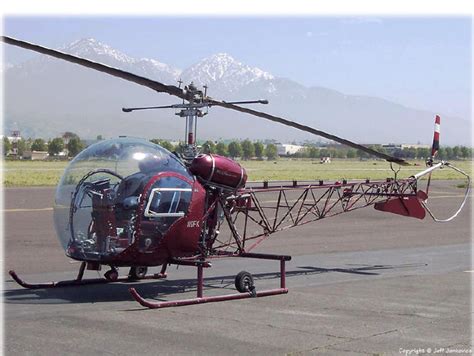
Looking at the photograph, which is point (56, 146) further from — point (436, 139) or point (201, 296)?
point (201, 296)

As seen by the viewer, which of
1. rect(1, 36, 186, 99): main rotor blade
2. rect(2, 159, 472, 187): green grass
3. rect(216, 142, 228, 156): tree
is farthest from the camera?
rect(2, 159, 472, 187): green grass

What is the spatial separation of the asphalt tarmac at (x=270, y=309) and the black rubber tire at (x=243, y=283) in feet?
1.12

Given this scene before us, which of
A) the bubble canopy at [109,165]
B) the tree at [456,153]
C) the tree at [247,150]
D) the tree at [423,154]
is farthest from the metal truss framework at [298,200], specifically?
the tree at [247,150]

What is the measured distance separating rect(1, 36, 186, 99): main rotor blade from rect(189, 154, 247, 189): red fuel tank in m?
1.26

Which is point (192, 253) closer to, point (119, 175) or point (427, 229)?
point (119, 175)

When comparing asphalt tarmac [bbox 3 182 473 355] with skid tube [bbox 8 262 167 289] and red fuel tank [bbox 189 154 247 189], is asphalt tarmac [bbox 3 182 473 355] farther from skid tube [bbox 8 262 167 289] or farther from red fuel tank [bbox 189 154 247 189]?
red fuel tank [bbox 189 154 247 189]

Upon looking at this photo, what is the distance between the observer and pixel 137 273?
13148 millimetres

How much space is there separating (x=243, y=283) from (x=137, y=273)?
7.69 feet

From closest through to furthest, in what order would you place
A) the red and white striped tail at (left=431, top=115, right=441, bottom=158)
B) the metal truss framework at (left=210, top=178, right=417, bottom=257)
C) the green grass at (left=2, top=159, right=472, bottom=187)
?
the metal truss framework at (left=210, top=178, right=417, bottom=257)
the red and white striped tail at (left=431, top=115, right=441, bottom=158)
the green grass at (left=2, top=159, right=472, bottom=187)

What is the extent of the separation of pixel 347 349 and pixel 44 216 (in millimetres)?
19405

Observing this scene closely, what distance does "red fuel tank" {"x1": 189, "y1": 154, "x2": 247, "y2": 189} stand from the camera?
11742mm

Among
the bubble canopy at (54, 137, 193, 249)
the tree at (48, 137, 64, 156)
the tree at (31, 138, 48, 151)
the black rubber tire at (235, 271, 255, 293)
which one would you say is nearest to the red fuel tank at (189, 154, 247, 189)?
the bubble canopy at (54, 137, 193, 249)

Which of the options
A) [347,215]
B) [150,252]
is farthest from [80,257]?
[347,215]

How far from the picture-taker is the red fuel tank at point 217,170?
38.5 feet
